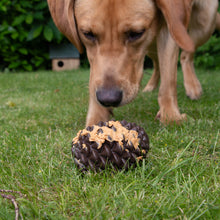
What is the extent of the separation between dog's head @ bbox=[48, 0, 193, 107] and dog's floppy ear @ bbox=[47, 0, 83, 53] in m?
0.01

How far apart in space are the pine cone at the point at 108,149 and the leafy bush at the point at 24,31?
665cm

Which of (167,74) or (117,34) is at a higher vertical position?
(117,34)

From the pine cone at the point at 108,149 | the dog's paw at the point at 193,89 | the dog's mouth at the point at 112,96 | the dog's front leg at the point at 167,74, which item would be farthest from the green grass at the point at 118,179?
the dog's paw at the point at 193,89

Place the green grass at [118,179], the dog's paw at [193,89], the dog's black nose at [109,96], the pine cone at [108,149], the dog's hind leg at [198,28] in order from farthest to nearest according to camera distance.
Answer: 1. the dog's paw at [193,89]
2. the dog's hind leg at [198,28]
3. the dog's black nose at [109,96]
4. the pine cone at [108,149]
5. the green grass at [118,179]

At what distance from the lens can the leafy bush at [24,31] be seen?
7617mm

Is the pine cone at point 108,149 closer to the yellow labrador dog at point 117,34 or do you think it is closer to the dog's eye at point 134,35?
the yellow labrador dog at point 117,34

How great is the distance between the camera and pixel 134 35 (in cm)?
201

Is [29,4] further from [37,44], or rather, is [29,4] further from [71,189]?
[71,189]

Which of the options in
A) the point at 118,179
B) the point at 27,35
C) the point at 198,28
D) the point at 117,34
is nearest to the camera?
the point at 118,179

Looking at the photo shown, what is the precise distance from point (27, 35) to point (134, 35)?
21.0 feet

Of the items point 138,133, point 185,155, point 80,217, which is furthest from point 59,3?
point 80,217

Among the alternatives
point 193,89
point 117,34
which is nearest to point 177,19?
point 117,34

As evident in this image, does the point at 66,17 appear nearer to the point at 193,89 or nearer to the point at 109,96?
the point at 109,96

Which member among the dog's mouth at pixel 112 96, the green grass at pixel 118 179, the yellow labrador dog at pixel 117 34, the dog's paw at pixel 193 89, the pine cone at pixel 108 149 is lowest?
the dog's paw at pixel 193 89
